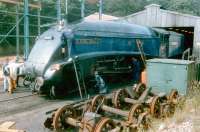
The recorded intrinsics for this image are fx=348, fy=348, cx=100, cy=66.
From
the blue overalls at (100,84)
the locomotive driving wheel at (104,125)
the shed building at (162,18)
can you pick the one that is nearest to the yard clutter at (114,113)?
the locomotive driving wheel at (104,125)

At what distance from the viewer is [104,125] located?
8.01 meters

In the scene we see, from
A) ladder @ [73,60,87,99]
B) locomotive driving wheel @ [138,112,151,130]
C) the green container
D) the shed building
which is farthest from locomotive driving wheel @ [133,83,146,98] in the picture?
the shed building

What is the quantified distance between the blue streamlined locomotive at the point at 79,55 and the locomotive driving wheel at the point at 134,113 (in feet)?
14.6

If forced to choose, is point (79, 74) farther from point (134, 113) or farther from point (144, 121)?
point (144, 121)

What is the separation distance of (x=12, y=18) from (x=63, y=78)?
93.9 feet

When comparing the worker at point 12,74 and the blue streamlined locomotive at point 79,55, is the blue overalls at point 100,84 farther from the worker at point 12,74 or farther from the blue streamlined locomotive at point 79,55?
the worker at point 12,74

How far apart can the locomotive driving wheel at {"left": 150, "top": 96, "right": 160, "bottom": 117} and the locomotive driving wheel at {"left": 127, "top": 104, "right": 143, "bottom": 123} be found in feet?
1.83

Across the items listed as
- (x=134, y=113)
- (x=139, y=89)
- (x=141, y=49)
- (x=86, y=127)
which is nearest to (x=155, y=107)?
(x=134, y=113)

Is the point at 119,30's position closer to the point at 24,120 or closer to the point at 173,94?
the point at 173,94

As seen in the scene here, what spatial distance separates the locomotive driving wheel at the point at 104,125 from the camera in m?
7.89

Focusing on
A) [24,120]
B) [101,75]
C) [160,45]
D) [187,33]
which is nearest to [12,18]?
[187,33]

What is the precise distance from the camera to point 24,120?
1039cm

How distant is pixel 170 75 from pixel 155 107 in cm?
251

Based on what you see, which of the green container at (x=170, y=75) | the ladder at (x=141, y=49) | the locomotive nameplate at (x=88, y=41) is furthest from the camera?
the ladder at (x=141, y=49)
